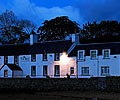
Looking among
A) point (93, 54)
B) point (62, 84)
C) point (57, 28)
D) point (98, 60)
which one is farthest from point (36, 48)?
point (57, 28)

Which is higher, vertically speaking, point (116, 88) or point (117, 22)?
point (117, 22)

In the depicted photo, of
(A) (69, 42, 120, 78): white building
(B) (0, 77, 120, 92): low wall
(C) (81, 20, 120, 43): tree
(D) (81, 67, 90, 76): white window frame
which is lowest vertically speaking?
(B) (0, 77, 120, 92): low wall

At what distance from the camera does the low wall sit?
154 feet

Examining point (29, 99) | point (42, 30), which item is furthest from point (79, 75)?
point (42, 30)

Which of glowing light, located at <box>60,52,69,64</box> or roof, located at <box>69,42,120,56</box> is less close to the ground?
roof, located at <box>69,42,120,56</box>

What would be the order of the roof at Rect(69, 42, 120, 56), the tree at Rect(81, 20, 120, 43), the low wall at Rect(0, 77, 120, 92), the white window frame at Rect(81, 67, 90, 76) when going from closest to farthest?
the low wall at Rect(0, 77, 120, 92) → the roof at Rect(69, 42, 120, 56) → the white window frame at Rect(81, 67, 90, 76) → the tree at Rect(81, 20, 120, 43)

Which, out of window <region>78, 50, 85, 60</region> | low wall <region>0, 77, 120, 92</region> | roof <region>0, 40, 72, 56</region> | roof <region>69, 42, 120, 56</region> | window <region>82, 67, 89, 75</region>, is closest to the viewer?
low wall <region>0, 77, 120, 92</region>

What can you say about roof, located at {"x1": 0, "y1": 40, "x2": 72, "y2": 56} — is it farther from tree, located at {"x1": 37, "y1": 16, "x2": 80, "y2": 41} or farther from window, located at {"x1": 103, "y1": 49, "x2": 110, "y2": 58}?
tree, located at {"x1": 37, "y1": 16, "x2": 80, "y2": 41}

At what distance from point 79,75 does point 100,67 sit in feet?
12.9

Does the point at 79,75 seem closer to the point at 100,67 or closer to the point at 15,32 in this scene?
the point at 100,67

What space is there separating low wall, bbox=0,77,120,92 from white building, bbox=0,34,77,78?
Answer: 37.7ft

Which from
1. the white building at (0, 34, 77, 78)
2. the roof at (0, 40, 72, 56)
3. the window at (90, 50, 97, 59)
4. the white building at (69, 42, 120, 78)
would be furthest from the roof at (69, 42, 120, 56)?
the roof at (0, 40, 72, 56)

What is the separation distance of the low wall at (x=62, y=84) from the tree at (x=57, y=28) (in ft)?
135

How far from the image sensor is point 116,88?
152 feet
